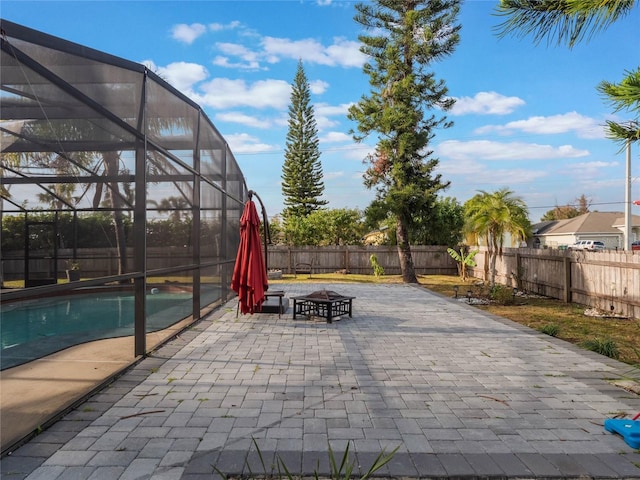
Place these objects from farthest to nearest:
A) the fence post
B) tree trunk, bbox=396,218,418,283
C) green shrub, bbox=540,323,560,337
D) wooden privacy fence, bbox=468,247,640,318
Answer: tree trunk, bbox=396,218,418,283
the fence post
wooden privacy fence, bbox=468,247,640,318
green shrub, bbox=540,323,560,337

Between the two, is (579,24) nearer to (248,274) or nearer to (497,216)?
(248,274)

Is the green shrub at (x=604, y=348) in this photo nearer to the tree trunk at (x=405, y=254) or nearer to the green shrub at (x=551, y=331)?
the green shrub at (x=551, y=331)

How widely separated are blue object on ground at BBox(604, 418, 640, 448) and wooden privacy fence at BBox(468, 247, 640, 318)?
22.0 ft

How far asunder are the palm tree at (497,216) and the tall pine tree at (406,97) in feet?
11.8

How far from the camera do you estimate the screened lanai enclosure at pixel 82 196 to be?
3244 millimetres

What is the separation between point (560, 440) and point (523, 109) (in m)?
15.2

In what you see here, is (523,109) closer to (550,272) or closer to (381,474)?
(550,272)

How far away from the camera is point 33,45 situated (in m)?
3.06

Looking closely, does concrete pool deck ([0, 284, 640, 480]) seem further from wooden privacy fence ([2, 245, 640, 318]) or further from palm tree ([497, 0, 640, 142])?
palm tree ([497, 0, 640, 142])

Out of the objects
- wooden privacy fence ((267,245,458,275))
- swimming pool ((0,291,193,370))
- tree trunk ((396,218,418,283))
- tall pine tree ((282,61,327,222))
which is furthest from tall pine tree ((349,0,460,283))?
tall pine tree ((282,61,327,222))

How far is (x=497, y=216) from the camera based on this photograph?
12.4 metres

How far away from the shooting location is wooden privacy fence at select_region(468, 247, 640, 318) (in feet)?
28.6

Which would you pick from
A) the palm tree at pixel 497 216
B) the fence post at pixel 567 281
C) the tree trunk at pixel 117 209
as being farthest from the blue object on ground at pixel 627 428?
the palm tree at pixel 497 216

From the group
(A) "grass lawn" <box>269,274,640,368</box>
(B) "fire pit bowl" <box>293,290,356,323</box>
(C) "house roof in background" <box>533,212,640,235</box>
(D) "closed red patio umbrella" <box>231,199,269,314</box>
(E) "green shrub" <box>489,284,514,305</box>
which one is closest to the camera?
(A) "grass lawn" <box>269,274,640,368</box>
